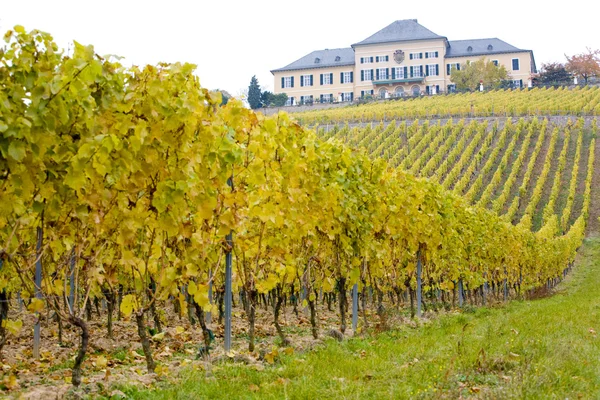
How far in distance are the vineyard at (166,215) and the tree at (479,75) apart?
64.7 m

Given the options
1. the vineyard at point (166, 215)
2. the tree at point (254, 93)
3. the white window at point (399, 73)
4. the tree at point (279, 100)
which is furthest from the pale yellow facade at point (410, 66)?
the vineyard at point (166, 215)

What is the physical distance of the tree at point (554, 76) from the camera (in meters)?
73.8

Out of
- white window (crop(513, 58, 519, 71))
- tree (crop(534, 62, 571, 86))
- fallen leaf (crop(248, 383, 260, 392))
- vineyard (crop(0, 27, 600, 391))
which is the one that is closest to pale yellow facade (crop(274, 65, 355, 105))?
white window (crop(513, 58, 519, 71))

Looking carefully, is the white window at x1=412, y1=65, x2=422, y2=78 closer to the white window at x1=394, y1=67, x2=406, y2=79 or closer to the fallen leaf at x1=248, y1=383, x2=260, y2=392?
the white window at x1=394, y1=67, x2=406, y2=79

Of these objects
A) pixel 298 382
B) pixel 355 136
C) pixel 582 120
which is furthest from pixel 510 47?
pixel 298 382

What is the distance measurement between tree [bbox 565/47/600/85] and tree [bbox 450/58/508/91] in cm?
815

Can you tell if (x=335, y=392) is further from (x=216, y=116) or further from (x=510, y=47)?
(x=510, y=47)

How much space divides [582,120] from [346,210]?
149 ft

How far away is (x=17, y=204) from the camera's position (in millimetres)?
3729

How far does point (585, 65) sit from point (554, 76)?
431 cm

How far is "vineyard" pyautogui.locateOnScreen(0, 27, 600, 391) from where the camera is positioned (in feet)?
12.3

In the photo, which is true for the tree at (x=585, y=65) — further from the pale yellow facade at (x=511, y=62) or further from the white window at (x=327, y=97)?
the white window at (x=327, y=97)

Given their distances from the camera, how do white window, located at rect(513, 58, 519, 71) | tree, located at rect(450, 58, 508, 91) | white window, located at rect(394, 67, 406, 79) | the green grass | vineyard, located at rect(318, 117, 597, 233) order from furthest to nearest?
white window, located at rect(513, 58, 519, 71) < white window, located at rect(394, 67, 406, 79) < tree, located at rect(450, 58, 508, 91) < vineyard, located at rect(318, 117, 597, 233) < the green grass

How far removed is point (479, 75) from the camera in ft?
242
